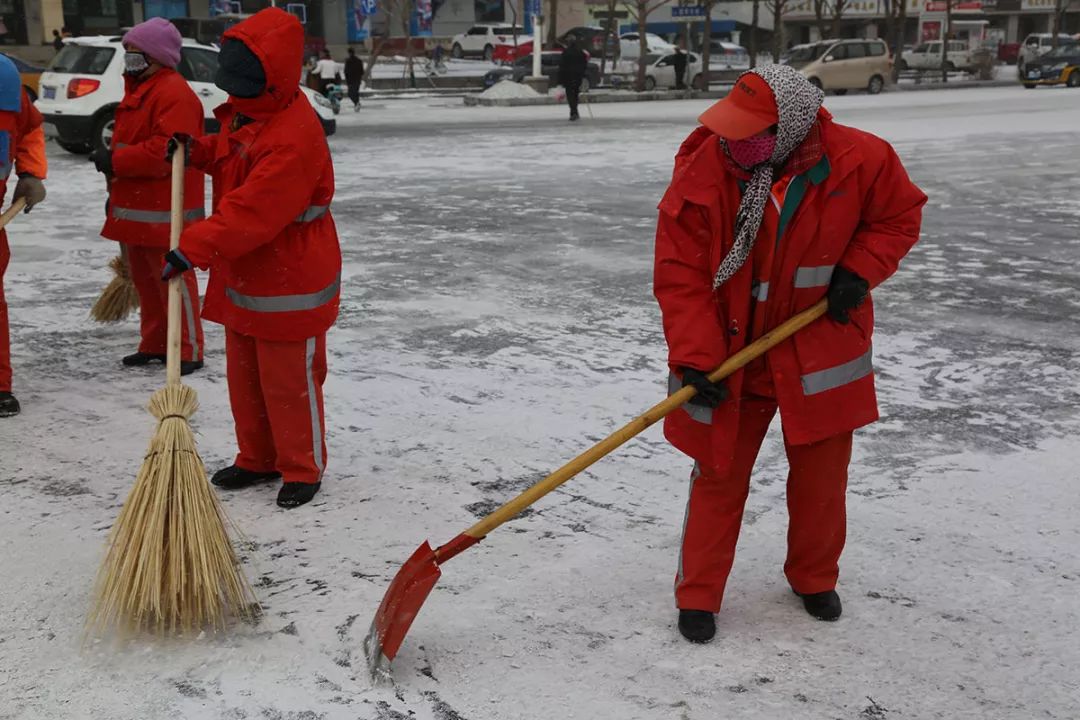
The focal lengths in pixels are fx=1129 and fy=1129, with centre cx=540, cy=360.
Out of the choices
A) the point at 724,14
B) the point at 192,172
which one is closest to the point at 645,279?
the point at 192,172

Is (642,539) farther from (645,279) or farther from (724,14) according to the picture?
(724,14)

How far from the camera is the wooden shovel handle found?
2.69 metres

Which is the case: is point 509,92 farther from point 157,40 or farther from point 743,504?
point 743,504

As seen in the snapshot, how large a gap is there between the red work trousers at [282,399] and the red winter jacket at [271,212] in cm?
9

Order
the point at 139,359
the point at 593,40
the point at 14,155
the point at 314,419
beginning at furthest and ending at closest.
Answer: the point at 593,40 → the point at 139,359 → the point at 14,155 → the point at 314,419

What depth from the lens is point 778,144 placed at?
101 inches

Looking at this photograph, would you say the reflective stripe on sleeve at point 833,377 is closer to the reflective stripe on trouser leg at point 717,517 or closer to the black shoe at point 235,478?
the reflective stripe on trouser leg at point 717,517

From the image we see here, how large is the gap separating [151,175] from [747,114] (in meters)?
3.18

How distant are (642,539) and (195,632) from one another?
1.33 m

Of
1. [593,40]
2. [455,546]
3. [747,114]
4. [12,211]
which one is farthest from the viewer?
[593,40]

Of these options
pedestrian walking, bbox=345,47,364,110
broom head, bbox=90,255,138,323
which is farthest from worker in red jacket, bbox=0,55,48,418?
pedestrian walking, bbox=345,47,364,110

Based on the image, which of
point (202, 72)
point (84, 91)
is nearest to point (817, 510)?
point (84, 91)

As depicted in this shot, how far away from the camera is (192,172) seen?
4961 mm

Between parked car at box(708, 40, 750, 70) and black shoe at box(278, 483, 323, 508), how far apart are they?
33.1 meters
